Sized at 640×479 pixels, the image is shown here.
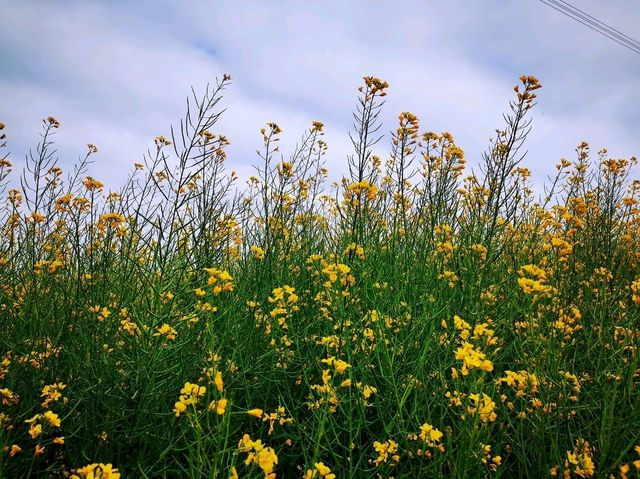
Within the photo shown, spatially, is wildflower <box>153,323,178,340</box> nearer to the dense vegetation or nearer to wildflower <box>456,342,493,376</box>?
the dense vegetation

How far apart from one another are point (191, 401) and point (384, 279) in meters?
2.34

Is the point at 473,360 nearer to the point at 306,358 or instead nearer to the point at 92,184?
the point at 306,358

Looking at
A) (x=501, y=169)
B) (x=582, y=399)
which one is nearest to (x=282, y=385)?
(x=582, y=399)

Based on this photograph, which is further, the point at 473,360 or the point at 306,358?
the point at 306,358

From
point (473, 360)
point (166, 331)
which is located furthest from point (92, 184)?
point (473, 360)

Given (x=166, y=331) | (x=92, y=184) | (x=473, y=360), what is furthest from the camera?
(x=92, y=184)

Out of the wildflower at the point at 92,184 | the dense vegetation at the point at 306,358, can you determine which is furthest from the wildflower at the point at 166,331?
the wildflower at the point at 92,184

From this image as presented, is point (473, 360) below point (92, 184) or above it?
below

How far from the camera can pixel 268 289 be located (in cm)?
319

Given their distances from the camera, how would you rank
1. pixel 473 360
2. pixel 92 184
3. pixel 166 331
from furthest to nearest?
pixel 92 184, pixel 166 331, pixel 473 360

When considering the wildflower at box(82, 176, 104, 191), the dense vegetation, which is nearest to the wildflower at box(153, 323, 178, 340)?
the dense vegetation

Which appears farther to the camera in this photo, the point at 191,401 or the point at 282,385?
the point at 282,385

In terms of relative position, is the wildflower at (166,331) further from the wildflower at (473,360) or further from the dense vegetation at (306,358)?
the wildflower at (473,360)

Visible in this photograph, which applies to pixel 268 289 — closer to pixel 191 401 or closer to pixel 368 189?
pixel 368 189
